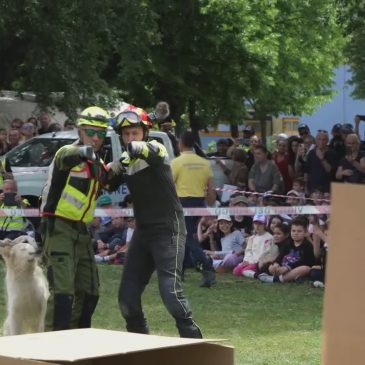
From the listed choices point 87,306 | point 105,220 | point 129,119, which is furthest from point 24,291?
point 105,220

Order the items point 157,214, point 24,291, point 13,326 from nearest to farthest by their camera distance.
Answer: point 157,214 → point 13,326 → point 24,291

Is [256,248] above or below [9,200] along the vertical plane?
below

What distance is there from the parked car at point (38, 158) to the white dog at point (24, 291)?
8.57 m

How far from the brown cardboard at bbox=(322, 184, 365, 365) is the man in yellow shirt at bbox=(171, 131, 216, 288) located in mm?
9506

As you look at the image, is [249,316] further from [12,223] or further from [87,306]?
[12,223]

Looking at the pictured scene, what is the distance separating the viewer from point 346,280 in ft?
8.95

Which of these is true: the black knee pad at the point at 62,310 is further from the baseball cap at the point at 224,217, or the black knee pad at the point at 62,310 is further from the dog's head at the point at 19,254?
the baseball cap at the point at 224,217

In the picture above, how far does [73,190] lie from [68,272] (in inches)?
21.2

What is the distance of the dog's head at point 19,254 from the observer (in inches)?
316

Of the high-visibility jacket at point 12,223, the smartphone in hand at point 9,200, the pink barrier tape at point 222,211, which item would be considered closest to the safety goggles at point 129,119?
the pink barrier tape at point 222,211

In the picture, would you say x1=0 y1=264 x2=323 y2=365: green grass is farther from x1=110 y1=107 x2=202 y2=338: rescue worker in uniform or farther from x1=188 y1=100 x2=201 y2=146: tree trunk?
x1=188 y1=100 x2=201 y2=146: tree trunk

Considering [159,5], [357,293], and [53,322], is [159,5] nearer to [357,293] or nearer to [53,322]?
[53,322]

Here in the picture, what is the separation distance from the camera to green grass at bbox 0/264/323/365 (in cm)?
827

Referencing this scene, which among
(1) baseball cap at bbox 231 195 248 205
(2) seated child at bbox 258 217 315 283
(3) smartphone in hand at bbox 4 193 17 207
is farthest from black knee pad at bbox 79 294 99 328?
(3) smartphone in hand at bbox 4 193 17 207
